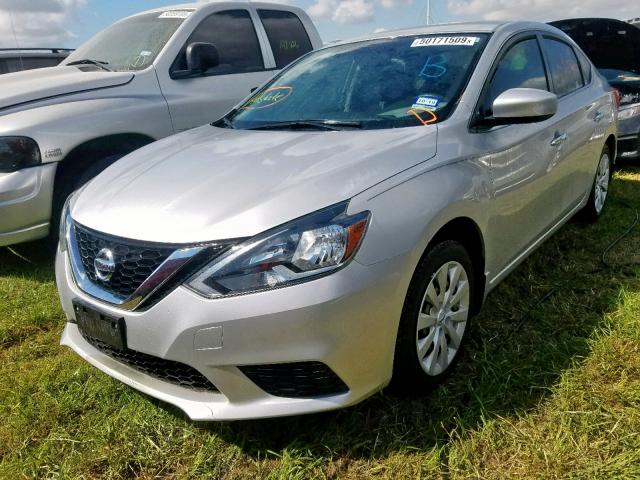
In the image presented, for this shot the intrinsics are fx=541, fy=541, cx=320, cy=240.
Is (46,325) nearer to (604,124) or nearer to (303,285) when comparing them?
(303,285)

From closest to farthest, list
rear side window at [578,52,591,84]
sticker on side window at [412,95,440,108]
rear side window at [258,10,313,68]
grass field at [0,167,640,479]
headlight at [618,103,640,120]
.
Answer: grass field at [0,167,640,479] → sticker on side window at [412,95,440,108] → rear side window at [578,52,591,84] → rear side window at [258,10,313,68] → headlight at [618,103,640,120]

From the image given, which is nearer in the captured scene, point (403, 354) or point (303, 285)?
point (303, 285)

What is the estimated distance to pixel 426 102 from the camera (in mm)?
2439

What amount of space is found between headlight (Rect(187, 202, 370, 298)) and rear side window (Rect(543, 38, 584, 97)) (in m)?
2.32

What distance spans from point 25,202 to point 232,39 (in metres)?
2.32

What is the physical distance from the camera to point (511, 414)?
6.73 ft

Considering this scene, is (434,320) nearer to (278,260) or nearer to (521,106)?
(278,260)

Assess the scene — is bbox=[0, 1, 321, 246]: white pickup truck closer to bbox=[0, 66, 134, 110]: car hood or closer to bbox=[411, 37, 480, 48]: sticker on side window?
bbox=[0, 66, 134, 110]: car hood

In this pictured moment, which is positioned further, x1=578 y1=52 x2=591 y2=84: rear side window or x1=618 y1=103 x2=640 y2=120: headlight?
x1=618 y1=103 x2=640 y2=120: headlight

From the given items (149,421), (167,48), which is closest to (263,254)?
(149,421)

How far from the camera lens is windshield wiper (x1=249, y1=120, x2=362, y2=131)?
245 centimetres

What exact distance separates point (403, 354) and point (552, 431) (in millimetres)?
603

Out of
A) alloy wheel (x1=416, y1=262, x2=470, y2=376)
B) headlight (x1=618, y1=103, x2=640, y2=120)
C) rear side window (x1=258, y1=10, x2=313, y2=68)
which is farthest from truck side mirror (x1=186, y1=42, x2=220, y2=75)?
headlight (x1=618, y1=103, x2=640, y2=120)

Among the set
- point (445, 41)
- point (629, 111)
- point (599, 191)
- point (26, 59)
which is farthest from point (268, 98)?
point (26, 59)
